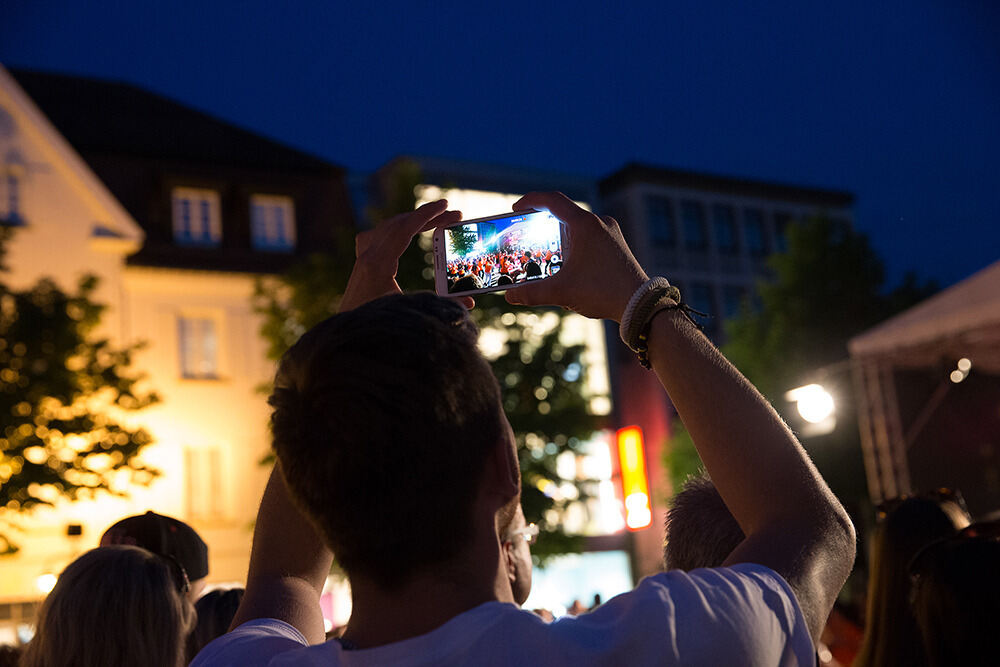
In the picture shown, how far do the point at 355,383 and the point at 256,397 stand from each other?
23.7 meters

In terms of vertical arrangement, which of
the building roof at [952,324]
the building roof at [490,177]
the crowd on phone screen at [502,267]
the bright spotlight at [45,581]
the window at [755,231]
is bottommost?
the bright spotlight at [45,581]

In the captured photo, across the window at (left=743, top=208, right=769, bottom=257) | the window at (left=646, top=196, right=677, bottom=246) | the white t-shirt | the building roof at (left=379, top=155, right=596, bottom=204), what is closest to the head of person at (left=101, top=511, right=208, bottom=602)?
the white t-shirt

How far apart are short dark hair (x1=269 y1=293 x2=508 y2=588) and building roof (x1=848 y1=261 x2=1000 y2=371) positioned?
38.9 ft

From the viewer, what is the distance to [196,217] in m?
24.7

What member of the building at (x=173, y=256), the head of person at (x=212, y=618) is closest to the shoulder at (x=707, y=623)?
the head of person at (x=212, y=618)

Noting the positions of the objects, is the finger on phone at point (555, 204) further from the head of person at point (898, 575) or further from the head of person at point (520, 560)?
the head of person at point (898, 575)

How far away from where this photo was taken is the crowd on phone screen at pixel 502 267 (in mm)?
1943

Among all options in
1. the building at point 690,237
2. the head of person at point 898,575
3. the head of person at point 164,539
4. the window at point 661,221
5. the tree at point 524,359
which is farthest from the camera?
the window at point 661,221

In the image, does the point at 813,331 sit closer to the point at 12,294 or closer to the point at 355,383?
the point at 12,294

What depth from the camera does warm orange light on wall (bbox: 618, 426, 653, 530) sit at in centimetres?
2052

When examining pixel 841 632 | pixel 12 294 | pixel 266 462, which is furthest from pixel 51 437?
pixel 841 632

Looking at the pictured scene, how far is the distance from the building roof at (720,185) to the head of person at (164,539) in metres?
34.9

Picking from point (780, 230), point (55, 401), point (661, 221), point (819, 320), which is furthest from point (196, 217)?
point (780, 230)

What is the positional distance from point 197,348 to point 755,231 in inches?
944
